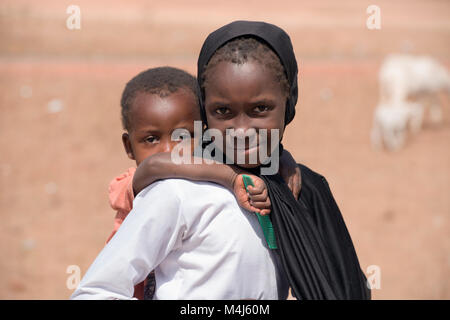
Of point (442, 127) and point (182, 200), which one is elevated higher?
point (182, 200)

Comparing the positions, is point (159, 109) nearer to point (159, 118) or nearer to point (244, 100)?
point (159, 118)

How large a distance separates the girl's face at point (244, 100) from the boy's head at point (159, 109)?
0.34 metres

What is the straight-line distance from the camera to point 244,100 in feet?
5.92

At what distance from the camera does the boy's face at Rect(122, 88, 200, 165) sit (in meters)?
2.20

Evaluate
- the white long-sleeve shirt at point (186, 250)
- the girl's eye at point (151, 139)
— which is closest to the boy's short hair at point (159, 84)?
the girl's eye at point (151, 139)

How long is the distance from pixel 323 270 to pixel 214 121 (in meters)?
0.63

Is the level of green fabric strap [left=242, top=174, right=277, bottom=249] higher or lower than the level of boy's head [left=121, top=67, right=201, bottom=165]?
lower

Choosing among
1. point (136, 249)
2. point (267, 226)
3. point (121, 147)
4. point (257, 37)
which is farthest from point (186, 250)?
point (121, 147)

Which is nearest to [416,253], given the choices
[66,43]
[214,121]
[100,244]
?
[100,244]

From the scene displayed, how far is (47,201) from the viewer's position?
8.42m

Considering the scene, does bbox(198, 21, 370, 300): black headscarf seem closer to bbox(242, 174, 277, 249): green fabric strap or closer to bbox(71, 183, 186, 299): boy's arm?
bbox(242, 174, 277, 249): green fabric strap

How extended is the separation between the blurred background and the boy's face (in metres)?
4.57

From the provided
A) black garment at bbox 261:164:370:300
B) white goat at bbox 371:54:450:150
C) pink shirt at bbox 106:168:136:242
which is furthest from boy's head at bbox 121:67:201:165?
white goat at bbox 371:54:450:150

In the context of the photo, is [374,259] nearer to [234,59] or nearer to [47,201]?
[47,201]
